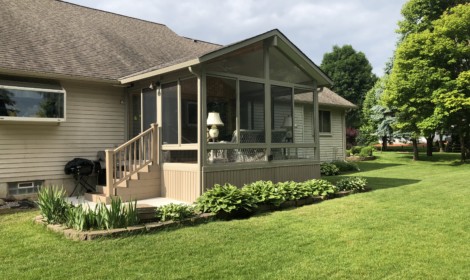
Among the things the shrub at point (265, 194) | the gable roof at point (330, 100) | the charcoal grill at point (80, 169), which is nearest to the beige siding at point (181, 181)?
the shrub at point (265, 194)

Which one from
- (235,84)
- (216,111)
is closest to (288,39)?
(235,84)

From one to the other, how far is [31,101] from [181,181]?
382cm

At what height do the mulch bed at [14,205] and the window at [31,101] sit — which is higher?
the window at [31,101]

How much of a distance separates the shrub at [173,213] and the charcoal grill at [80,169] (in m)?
3.85

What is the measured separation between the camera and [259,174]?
892 centimetres

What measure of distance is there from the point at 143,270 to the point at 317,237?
8.09 ft

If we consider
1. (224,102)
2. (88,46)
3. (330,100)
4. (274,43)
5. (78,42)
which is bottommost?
(224,102)

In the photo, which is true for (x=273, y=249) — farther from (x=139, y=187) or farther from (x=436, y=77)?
(x=436, y=77)

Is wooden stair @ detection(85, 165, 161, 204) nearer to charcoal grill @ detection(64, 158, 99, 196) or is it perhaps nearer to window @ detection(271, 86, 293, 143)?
charcoal grill @ detection(64, 158, 99, 196)

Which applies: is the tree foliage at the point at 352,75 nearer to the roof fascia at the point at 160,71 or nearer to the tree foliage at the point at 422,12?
the tree foliage at the point at 422,12

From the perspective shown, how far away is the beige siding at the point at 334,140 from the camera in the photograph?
17812mm

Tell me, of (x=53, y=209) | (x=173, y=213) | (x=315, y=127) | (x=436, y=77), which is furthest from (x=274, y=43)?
(x=436, y=77)

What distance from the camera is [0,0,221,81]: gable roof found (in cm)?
897

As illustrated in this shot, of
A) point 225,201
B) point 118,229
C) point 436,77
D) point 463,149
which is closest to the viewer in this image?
point 118,229
